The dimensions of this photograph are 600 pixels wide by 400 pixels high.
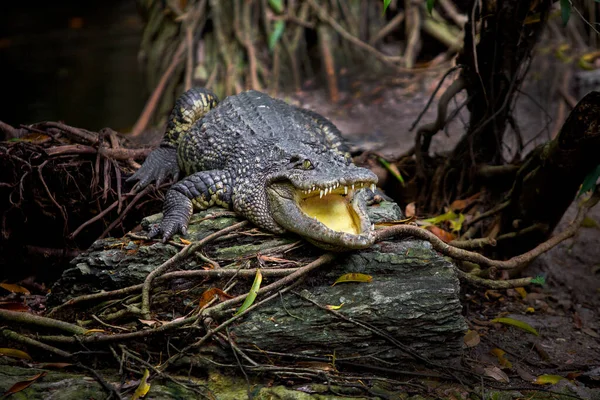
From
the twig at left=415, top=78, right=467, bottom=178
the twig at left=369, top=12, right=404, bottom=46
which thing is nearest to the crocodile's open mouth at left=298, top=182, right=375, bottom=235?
the twig at left=415, top=78, right=467, bottom=178

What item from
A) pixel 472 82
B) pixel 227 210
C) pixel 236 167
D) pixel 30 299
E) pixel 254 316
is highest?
pixel 472 82

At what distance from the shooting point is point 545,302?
378 cm

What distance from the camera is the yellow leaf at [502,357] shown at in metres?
3.00

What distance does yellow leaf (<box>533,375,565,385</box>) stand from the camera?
2.83 meters

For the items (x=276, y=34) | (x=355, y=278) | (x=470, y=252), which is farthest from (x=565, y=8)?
(x=276, y=34)

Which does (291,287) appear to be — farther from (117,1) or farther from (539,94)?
(117,1)

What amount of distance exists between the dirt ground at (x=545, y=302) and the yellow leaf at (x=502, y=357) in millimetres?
22

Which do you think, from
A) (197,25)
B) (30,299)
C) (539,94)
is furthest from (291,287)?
(197,25)

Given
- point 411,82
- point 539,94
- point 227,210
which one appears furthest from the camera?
point 411,82

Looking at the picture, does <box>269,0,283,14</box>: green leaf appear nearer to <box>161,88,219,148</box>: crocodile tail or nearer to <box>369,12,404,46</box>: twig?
<box>369,12,404,46</box>: twig

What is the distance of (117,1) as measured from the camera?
50.1 feet

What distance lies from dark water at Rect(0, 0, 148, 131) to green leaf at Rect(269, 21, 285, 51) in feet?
7.50

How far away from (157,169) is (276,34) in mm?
3801

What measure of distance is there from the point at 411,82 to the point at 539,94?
5.10 ft
